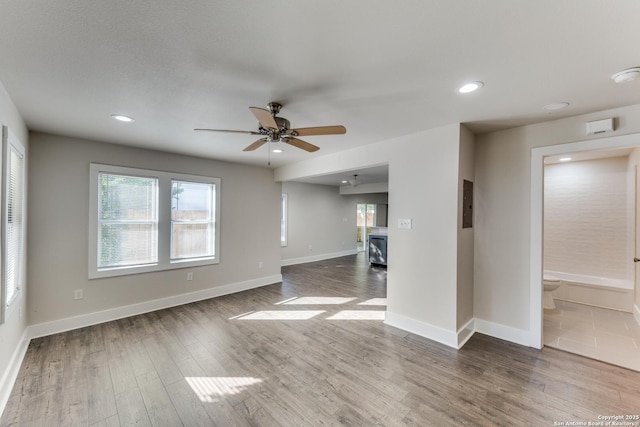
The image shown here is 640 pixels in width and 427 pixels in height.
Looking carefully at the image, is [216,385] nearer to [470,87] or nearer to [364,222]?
[470,87]

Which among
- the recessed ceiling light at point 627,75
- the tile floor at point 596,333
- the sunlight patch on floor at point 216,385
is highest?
the recessed ceiling light at point 627,75

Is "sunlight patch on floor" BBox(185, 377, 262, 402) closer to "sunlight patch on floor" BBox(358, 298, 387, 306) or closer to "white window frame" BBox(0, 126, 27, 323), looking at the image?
"white window frame" BBox(0, 126, 27, 323)

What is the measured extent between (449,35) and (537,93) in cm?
125

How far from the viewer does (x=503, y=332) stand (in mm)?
3055

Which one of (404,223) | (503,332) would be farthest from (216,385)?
(503,332)

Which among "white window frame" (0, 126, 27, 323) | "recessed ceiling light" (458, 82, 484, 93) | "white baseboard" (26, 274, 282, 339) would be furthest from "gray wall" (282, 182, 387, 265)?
"recessed ceiling light" (458, 82, 484, 93)

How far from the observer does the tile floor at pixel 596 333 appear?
2648 millimetres

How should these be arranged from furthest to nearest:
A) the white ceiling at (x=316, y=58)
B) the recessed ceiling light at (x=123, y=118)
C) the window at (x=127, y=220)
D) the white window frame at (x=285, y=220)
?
the white window frame at (x=285, y=220) < the window at (x=127, y=220) < the recessed ceiling light at (x=123, y=118) < the white ceiling at (x=316, y=58)

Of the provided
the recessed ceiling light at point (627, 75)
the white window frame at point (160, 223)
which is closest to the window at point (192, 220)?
the white window frame at point (160, 223)

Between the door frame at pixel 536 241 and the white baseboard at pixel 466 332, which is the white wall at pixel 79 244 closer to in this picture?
the white baseboard at pixel 466 332

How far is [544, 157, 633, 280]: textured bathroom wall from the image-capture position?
12.8ft

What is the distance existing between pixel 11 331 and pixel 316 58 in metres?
3.50

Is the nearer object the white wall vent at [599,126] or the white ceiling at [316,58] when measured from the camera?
the white ceiling at [316,58]

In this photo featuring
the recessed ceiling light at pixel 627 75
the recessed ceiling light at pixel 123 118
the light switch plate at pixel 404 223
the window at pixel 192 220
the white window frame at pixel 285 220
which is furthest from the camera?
the white window frame at pixel 285 220
